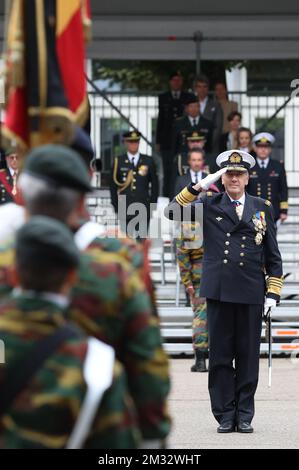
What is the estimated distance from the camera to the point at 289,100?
2023 centimetres

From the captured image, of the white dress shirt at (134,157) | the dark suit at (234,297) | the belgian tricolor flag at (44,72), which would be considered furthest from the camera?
the white dress shirt at (134,157)

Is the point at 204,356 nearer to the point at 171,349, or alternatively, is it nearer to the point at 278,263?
the point at 171,349

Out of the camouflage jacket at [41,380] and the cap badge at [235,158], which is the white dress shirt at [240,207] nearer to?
the cap badge at [235,158]

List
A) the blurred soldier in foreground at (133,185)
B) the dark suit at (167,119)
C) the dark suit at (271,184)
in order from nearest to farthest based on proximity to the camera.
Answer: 1. the dark suit at (271,184)
2. the blurred soldier in foreground at (133,185)
3. the dark suit at (167,119)

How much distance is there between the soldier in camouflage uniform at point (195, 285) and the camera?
520 inches

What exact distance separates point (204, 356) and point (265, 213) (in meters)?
3.99

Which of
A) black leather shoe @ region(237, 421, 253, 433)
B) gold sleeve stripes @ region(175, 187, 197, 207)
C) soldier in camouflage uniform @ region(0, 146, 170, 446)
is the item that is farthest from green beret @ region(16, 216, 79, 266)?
black leather shoe @ region(237, 421, 253, 433)

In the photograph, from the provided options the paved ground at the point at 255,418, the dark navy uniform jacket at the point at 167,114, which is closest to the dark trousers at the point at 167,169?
the dark navy uniform jacket at the point at 167,114

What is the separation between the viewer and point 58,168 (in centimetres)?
367

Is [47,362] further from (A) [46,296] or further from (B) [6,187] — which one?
(B) [6,187]

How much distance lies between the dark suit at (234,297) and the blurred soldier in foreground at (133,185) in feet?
24.9
